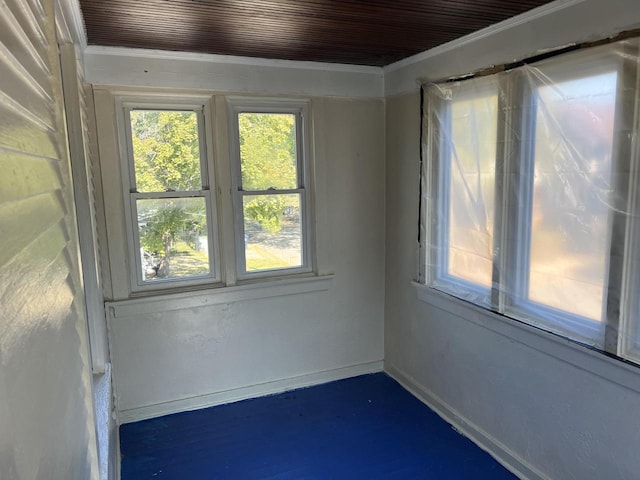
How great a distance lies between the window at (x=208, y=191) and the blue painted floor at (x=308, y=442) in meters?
0.92

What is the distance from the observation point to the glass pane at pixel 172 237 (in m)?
2.94

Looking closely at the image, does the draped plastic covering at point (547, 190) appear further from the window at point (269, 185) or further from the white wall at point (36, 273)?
the white wall at point (36, 273)

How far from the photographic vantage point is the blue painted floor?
8.25 feet

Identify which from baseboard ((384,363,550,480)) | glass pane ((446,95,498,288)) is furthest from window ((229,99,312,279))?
baseboard ((384,363,550,480))

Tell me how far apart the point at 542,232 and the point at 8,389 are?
7.45ft

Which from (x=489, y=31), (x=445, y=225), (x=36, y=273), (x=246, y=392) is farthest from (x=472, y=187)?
(x=36, y=273)

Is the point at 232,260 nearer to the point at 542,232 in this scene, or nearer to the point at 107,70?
the point at 107,70

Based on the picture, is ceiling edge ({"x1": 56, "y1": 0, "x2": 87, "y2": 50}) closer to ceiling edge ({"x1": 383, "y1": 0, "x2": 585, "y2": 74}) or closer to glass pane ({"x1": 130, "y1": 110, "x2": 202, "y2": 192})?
glass pane ({"x1": 130, "y1": 110, "x2": 202, "y2": 192})

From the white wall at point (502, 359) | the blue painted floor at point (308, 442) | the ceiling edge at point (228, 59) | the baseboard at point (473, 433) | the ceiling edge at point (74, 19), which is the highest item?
the ceiling edge at point (228, 59)

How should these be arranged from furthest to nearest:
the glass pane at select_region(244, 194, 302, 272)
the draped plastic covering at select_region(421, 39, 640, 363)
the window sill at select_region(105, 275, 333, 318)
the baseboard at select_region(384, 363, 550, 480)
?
the glass pane at select_region(244, 194, 302, 272) → the window sill at select_region(105, 275, 333, 318) → the baseboard at select_region(384, 363, 550, 480) → the draped plastic covering at select_region(421, 39, 640, 363)

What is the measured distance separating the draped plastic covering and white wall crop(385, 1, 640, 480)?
0.37 feet

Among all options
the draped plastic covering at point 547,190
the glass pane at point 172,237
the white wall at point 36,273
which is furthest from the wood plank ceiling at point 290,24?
the white wall at point 36,273

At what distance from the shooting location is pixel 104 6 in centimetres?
201

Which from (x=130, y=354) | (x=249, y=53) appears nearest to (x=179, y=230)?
(x=130, y=354)
